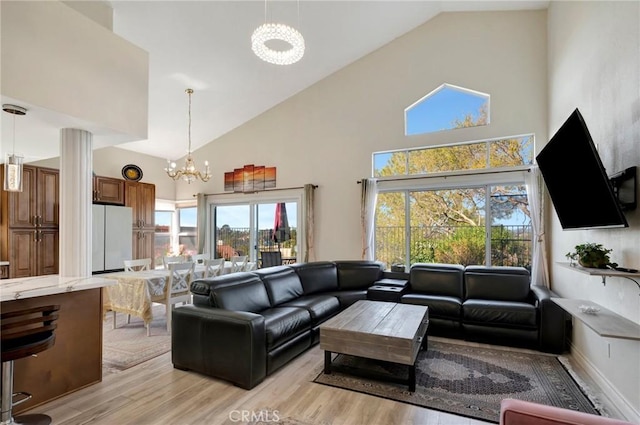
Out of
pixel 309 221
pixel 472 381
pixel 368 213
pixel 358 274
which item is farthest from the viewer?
pixel 309 221

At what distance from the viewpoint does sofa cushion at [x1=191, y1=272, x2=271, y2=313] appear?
10.5 feet

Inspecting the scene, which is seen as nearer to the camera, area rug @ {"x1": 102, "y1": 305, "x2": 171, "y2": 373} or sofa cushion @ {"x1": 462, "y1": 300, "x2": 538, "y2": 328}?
area rug @ {"x1": 102, "y1": 305, "x2": 171, "y2": 373}

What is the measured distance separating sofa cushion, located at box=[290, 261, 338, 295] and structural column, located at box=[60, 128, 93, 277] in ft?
8.36

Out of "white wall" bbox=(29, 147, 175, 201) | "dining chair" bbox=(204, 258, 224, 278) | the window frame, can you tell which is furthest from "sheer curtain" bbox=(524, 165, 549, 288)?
"white wall" bbox=(29, 147, 175, 201)

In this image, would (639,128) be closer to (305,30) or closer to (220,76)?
(305,30)

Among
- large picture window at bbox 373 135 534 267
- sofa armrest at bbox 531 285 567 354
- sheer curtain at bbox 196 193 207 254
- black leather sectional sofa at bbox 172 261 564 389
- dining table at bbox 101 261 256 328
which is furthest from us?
sheer curtain at bbox 196 193 207 254

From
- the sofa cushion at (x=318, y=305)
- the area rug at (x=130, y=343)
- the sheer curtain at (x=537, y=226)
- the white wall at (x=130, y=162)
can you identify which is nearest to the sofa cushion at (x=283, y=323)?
the sofa cushion at (x=318, y=305)

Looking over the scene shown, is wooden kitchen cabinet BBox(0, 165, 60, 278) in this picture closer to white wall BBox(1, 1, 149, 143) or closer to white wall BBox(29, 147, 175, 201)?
white wall BBox(29, 147, 175, 201)

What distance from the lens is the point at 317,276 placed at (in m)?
4.77

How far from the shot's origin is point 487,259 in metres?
4.95

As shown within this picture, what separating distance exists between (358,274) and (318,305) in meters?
1.43

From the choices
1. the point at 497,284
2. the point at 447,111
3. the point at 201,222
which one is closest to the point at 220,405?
the point at 497,284

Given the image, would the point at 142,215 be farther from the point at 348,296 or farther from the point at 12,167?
the point at 348,296

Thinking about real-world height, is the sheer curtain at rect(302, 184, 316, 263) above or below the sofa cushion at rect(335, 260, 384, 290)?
above
